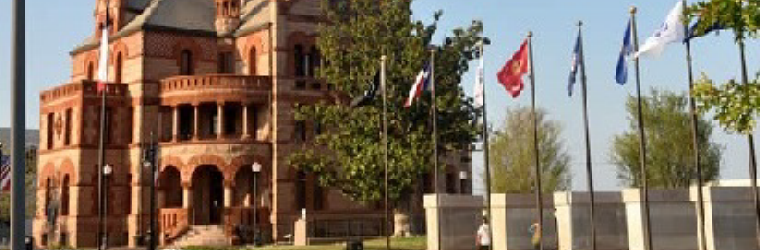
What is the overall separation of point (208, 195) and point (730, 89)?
4147 centimetres

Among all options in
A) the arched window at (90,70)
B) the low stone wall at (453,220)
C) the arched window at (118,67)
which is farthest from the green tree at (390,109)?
the arched window at (90,70)

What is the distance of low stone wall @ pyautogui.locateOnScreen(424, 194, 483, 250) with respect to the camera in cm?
3200

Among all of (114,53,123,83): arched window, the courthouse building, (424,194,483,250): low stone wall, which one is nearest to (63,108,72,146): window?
the courthouse building

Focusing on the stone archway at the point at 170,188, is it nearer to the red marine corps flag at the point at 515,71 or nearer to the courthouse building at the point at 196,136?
the courthouse building at the point at 196,136

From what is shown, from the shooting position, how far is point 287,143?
5081 cm

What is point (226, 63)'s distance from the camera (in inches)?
2271

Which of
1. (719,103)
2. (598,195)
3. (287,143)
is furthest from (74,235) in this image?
(719,103)

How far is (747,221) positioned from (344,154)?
768 inches

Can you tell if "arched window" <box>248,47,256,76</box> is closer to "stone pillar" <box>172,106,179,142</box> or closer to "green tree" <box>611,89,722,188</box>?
"stone pillar" <box>172,106,179,142</box>

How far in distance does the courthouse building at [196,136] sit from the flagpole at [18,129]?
37.9 m

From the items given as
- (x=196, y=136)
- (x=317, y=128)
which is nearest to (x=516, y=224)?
(x=317, y=128)

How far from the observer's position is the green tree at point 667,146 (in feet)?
200

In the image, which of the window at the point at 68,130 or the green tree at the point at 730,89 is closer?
the green tree at the point at 730,89

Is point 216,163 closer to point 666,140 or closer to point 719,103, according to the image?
point 666,140
